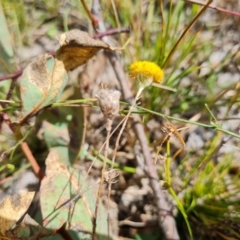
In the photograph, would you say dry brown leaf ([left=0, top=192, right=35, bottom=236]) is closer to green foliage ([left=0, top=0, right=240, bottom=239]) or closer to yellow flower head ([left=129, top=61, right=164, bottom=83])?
green foliage ([left=0, top=0, right=240, bottom=239])

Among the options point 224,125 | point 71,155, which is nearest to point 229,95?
point 224,125

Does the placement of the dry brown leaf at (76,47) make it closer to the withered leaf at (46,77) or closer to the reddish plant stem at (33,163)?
the withered leaf at (46,77)

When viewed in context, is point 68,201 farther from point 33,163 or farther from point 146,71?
point 146,71

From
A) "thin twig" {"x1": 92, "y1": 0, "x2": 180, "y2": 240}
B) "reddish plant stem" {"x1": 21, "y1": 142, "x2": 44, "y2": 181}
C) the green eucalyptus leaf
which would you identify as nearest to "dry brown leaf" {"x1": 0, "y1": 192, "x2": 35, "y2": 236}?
the green eucalyptus leaf

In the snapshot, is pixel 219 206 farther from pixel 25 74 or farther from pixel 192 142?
pixel 25 74

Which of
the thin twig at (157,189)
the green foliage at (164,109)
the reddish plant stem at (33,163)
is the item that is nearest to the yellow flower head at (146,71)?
the green foliage at (164,109)

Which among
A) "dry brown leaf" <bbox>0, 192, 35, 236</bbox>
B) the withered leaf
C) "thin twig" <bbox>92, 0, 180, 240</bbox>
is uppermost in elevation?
the withered leaf

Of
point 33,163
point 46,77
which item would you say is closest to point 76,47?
point 46,77

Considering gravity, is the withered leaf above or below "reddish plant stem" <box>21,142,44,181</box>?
above
